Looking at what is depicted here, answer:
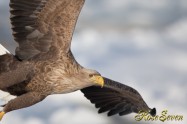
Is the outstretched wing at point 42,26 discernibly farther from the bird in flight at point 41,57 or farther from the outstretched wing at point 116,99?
the outstretched wing at point 116,99

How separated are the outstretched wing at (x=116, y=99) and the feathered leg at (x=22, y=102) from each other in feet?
6.77

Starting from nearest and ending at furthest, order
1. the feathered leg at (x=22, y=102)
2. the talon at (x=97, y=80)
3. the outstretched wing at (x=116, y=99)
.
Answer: the feathered leg at (x=22, y=102), the talon at (x=97, y=80), the outstretched wing at (x=116, y=99)

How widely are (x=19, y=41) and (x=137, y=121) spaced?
2388mm

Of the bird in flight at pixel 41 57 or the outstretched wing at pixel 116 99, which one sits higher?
the outstretched wing at pixel 116 99

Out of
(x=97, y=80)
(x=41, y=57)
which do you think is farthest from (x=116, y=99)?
(x=41, y=57)

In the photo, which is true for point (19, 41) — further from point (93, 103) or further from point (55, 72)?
point (93, 103)

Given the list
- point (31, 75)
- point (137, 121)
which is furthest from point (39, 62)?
point (137, 121)

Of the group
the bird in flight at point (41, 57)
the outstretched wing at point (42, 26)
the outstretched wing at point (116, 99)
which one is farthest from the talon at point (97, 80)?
the outstretched wing at point (116, 99)

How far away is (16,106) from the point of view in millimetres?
10844

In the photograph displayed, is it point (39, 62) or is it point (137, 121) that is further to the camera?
point (137, 121)

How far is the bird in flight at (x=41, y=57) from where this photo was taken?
1088 centimetres

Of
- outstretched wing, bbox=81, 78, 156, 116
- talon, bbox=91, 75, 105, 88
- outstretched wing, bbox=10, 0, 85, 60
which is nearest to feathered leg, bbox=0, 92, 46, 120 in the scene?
outstretched wing, bbox=10, 0, 85, 60

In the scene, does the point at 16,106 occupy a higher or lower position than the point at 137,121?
lower

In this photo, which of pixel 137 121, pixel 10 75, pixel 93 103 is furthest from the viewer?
pixel 93 103
